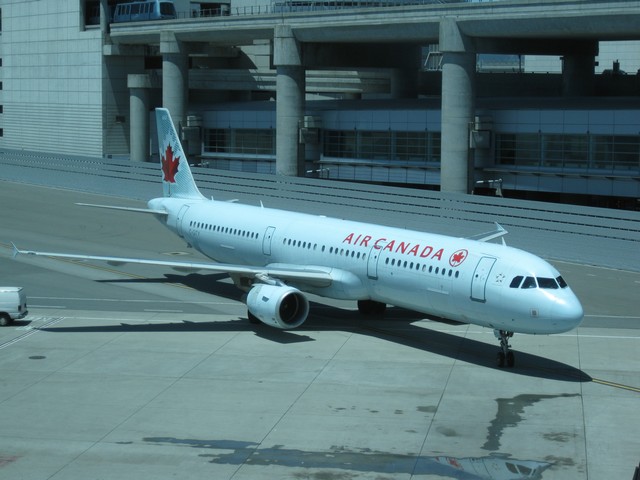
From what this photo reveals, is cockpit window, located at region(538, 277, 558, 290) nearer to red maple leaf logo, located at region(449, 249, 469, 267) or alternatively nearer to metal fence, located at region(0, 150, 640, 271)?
red maple leaf logo, located at region(449, 249, 469, 267)

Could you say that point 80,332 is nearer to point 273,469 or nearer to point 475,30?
point 273,469

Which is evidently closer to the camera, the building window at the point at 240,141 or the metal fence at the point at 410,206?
the metal fence at the point at 410,206

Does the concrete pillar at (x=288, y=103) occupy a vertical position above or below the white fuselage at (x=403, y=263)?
above

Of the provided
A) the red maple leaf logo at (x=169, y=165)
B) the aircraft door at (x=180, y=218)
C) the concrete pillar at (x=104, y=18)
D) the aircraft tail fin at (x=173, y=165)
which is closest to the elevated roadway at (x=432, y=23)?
the concrete pillar at (x=104, y=18)

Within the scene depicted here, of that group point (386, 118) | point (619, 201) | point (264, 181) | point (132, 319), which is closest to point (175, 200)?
point (132, 319)

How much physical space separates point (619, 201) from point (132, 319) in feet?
130

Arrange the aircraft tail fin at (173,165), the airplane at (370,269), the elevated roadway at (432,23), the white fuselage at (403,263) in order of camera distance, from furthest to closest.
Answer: the elevated roadway at (432,23) < the aircraft tail fin at (173,165) < the airplane at (370,269) < the white fuselage at (403,263)

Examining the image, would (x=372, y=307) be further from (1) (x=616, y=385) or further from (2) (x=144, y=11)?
(2) (x=144, y=11)

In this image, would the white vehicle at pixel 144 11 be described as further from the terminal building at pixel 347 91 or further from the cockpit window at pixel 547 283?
the cockpit window at pixel 547 283

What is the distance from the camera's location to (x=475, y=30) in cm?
6084

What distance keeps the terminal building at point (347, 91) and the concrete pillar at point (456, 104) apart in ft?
0.27

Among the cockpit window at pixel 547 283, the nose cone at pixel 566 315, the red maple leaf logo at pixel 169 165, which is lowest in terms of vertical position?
the nose cone at pixel 566 315

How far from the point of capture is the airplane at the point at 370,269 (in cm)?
3234

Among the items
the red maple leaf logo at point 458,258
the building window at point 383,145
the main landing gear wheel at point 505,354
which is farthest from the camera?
the building window at point 383,145
